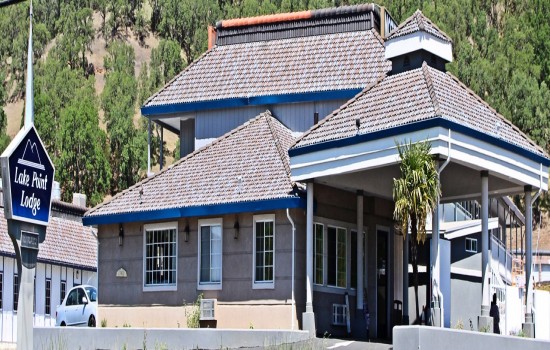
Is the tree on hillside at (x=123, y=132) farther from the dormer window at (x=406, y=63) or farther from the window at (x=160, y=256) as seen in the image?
the dormer window at (x=406, y=63)

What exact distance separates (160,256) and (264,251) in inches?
132

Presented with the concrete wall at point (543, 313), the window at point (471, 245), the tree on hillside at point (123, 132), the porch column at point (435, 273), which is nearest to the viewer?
the porch column at point (435, 273)

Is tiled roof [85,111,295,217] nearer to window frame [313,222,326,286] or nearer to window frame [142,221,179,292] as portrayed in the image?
window frame [142,221,179,292]

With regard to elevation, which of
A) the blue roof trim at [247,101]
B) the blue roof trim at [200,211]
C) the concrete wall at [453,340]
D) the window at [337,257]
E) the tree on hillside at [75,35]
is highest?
the tree on hillside at [75,35]

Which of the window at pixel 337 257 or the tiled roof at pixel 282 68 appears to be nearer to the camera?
the window at pixel 337 257

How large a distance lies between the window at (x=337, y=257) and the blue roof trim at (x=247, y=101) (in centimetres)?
424

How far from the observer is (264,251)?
28312 millimetres

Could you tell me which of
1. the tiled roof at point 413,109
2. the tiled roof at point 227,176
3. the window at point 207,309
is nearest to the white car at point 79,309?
the tiled roof at point 227,176

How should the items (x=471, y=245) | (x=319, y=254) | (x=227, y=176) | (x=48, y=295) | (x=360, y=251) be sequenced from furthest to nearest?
1. (x=48, y=295)
2. (x=471, y=245)
3. (x=227, y=176)
4. (x=360, y=251)
5. (x=319, y=254)

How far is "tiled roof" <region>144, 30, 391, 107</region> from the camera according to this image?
32.1m

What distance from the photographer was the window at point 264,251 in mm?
28062

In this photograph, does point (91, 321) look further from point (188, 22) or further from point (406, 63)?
point (188, 22)

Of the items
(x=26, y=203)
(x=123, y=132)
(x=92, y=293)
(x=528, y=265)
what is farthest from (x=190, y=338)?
(x=123, y=132)

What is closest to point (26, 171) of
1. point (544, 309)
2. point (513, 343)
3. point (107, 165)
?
point (513, 343)
